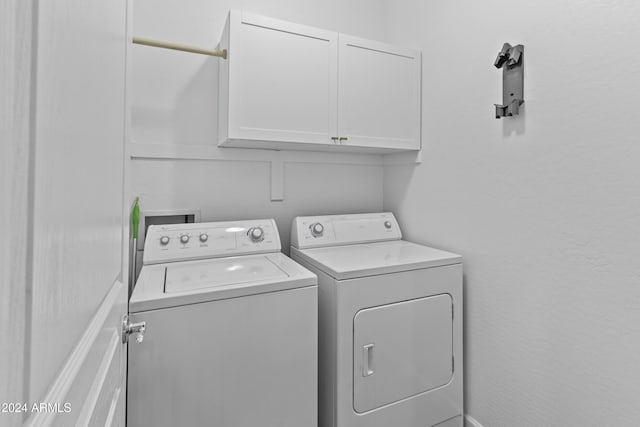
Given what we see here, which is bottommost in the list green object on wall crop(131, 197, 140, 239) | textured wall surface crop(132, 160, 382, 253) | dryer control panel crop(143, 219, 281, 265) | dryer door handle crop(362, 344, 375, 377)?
dryer door handle crop(362, 344, 375, 377)

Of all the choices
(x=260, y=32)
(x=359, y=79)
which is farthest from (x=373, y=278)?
(x=260, y=32)

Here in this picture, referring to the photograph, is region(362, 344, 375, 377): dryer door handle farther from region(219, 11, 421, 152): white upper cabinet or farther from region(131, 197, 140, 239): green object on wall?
region(131, 197, 140, 239): green object on wall

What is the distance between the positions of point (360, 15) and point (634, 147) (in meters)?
1.87

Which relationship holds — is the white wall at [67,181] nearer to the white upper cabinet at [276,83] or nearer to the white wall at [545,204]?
the white upper cabinet at [276,83]

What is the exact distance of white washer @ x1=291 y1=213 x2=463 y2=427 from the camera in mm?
1319

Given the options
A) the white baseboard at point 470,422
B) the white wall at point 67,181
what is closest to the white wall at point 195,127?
the white wall at point 67,181

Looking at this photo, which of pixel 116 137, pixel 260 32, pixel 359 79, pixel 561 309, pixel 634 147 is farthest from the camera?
pixel 359 79

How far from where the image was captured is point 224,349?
1.10 m

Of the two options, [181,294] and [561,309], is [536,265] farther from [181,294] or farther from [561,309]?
[181,294]

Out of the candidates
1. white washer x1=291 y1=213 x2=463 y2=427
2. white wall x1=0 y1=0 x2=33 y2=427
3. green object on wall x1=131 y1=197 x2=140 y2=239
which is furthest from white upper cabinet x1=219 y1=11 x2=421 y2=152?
white wall x1=0 y1=0 x2=33 y2=427

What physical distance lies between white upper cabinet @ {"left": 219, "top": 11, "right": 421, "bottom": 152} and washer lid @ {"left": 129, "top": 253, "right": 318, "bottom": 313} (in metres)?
0.64

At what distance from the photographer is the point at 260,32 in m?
1.54

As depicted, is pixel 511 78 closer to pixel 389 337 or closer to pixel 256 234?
pixel 389 337

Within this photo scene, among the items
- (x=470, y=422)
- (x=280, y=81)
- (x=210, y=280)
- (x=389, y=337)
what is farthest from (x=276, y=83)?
(x=470, y=422)
